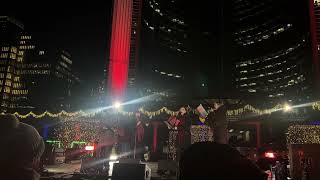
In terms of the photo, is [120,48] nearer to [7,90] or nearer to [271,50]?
[271,50]

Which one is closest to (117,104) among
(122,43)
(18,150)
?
(122,43)

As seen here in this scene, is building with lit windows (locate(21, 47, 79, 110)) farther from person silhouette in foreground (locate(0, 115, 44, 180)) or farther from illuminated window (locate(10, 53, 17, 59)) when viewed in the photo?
person silhouette in foreground (locate(0, 115, 44, 180))

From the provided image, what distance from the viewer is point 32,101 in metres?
86.6

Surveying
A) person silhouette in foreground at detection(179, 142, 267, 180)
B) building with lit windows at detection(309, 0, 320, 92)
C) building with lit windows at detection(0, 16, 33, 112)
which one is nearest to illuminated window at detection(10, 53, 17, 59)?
building with lit windows at detection(0, 16, 33, 112)

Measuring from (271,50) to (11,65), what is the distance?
76554 millimetres

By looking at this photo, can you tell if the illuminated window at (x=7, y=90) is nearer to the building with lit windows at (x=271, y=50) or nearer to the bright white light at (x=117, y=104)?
the building with lit windows at (x=271, y=50)

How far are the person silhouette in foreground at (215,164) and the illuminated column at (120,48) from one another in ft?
44.2

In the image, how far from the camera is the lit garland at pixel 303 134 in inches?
725

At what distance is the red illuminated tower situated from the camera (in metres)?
15.1

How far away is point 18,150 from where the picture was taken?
1.97 metres

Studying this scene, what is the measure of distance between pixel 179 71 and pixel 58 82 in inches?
1886

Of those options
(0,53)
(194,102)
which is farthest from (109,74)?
(0,53)

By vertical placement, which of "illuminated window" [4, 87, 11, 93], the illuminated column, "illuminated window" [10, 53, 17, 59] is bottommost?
the illuminated column

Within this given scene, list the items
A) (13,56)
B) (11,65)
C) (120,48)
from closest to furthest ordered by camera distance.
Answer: (120,48)
(11,65)
(13,56)
